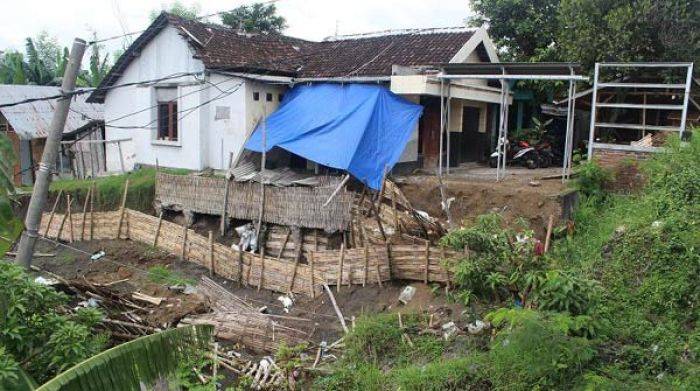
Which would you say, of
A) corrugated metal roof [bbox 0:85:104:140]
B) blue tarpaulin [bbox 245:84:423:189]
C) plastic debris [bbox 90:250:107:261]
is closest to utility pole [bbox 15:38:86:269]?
blue tarpaulin [bbox 245:84:423:189]

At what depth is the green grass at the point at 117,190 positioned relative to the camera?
51.7ft

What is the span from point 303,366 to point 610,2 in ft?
36.5

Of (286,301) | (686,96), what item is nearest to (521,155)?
(686,96)

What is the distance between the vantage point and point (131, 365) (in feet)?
15.3

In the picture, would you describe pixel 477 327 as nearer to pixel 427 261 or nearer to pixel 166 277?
pixel 427 261

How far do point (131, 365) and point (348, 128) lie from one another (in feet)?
32.2

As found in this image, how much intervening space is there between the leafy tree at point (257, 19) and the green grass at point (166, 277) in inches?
635

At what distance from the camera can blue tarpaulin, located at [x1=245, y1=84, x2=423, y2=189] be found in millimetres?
13289

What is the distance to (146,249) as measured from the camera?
14531mm

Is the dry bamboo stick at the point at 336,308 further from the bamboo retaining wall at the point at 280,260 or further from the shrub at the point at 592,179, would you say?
the shrub at the point at 592,179

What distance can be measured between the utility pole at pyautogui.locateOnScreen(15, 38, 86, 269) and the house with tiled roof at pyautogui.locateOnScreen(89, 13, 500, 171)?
881 centimetres

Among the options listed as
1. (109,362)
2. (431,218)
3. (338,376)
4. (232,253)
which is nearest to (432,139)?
(431,218)

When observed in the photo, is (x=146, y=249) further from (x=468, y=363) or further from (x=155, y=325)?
(x=468, y=363)

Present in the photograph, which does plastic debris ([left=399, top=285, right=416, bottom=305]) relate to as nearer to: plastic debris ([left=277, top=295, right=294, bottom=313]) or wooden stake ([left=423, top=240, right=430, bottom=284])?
wooden stake ([left=423, top=240, right=430, bottom=284])
